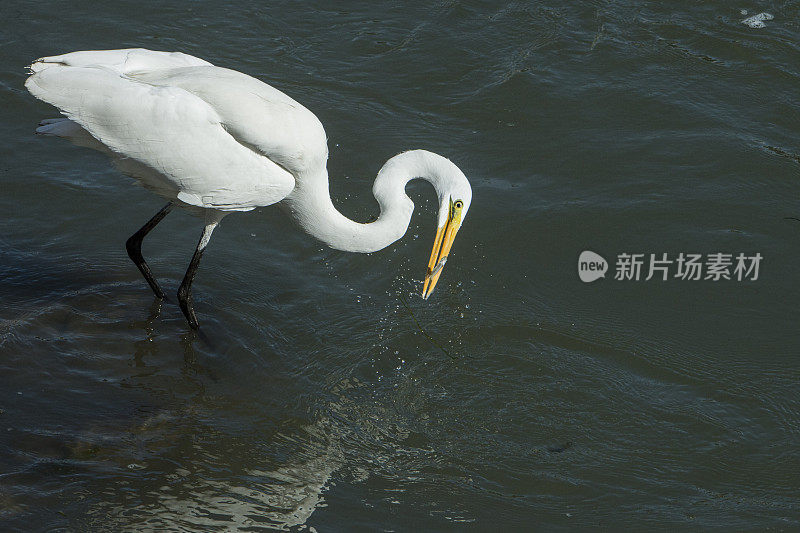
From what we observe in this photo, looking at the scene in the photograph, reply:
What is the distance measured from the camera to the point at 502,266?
6504mm

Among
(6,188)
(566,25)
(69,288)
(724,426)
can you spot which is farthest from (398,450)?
(566,25)

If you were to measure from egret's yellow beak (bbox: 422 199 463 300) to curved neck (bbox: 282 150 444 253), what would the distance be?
152 mm

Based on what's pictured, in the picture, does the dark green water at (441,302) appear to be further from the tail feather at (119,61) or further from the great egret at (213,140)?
the tail feather at (119,61)

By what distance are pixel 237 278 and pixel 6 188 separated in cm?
205

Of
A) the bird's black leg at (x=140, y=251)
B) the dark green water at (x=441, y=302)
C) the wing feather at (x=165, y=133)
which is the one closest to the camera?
the dark green water at (x=441, y=302)

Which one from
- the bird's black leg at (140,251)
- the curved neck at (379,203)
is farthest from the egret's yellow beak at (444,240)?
the bird's black leg at (140,251)

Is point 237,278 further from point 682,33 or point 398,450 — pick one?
point 682,33

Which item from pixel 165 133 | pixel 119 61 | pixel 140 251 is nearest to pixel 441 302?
pixel 140 251

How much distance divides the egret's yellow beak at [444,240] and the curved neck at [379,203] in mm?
152

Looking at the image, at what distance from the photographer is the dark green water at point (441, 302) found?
182 inches

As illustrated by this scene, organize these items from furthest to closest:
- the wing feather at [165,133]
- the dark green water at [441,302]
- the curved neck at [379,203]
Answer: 1. the curved neck at [379,203]
2. the wing feather at [165,133]
3. the dark green water at [441,302]

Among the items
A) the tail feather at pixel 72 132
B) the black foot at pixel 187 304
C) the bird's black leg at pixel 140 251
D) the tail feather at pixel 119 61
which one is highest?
the tail feather at pixel 119 61

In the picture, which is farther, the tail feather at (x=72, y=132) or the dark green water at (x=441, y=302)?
the tail feather at (x=72, y=132)

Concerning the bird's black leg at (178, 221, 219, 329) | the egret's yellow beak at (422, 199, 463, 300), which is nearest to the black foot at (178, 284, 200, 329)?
the bird's black leg at (178, 221, 219, 329)
